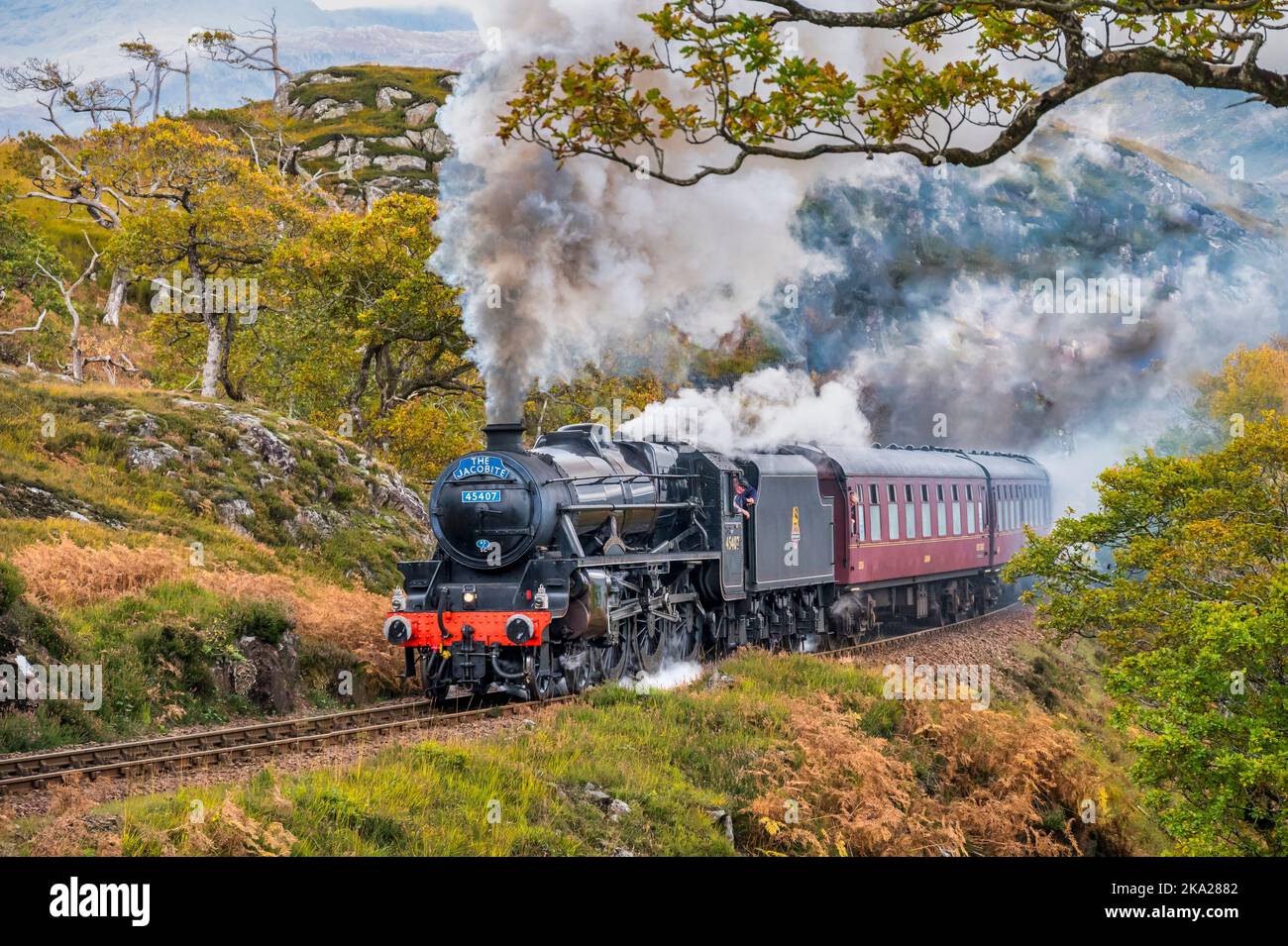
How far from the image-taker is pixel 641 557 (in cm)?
1684

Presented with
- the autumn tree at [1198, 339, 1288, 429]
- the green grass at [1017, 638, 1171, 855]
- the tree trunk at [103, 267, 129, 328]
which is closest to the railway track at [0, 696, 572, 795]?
the green grass at [1017, 638, 1171, 855]

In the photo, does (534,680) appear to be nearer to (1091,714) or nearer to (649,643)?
(649,643)

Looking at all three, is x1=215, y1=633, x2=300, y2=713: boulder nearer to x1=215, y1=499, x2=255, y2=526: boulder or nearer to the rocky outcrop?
x1=215, y1=499, x2=255, y2=526: boulder

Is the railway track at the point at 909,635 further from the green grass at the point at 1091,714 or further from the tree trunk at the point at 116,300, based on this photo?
the tree trunk at the point at 116,300

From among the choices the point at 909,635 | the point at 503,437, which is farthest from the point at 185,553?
the point at 909,635

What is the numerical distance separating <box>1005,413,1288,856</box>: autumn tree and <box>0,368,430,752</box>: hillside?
33.4ft

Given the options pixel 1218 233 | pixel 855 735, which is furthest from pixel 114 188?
pixel 1218 233

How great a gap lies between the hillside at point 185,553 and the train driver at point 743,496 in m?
5.82

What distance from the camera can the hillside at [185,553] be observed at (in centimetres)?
1421

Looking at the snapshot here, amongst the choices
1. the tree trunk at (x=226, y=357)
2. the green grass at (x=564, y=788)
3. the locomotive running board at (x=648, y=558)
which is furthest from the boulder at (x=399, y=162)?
the green grass at (x=564, y=788)

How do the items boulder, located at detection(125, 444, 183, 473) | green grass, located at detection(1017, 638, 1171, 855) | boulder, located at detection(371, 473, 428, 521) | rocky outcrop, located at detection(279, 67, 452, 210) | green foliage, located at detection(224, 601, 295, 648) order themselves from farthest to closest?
rocky outcrop, located at detection(279, 67, 452, 210) < boulder, located at detection(371, 473, 428, 521) < boulder, located at detection(125, 444, 183, 473) < green grass, located at detection(1017, 638, 1171, 855) < green foliage, located at detection(224, 601, 295, 648)

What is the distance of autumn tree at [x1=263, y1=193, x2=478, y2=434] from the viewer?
30.3 metres

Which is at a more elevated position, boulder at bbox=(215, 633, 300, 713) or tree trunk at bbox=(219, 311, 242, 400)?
tree trunk at bbox=(219, 311, 242, 400)
